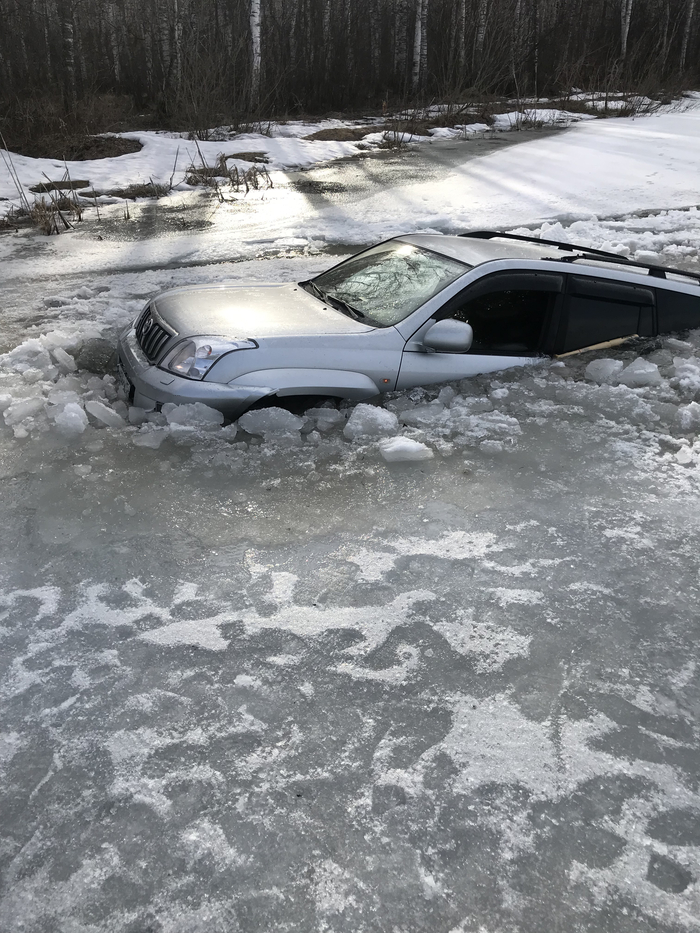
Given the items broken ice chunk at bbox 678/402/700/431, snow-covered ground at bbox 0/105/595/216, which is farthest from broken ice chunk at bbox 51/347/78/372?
snow-covered ground at bbox 0/105/595/216

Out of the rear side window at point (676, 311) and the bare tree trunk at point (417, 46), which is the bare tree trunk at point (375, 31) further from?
the rear side window at point (676, 311)

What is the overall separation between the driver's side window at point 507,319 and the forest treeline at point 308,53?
14606 mm

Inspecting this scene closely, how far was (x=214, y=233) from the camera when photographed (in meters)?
10.6

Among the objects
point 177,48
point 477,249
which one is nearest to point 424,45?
point 177,48

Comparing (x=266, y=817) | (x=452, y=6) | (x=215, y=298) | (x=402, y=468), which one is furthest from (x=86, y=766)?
(x=452, y=6)

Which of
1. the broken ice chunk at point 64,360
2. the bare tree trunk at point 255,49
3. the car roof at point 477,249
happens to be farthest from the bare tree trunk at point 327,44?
the broken ice chunk at point 64,360

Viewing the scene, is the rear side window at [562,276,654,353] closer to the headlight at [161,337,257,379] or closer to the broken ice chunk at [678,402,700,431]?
the broken ice chunk at [678,402,700,431]

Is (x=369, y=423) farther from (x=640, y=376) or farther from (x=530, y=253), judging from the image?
(x=640, y=376)

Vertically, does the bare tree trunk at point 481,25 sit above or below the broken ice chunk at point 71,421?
above

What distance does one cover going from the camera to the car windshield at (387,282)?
5.16 m

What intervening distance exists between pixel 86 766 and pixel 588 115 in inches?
879

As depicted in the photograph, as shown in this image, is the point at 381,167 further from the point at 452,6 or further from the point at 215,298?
the point at 452,6

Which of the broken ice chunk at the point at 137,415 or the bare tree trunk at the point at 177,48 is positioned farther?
the bare tree trunk at the point at 177,48

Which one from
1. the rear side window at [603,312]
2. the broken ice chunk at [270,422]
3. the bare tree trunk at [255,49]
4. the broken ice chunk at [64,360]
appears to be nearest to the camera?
the broken ice chunk at [270,422]
